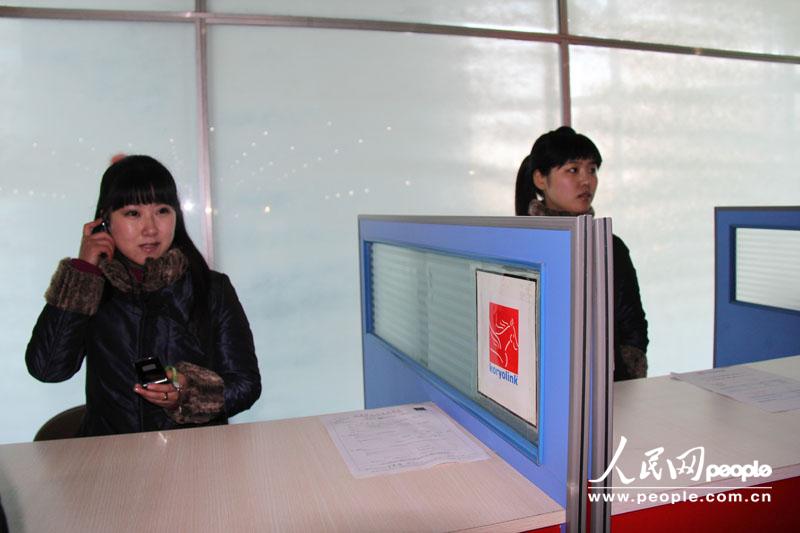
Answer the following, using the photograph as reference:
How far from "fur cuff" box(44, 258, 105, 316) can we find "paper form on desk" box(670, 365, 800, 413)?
150cm

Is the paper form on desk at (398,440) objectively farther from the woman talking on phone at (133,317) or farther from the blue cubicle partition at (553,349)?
the woman talking on phone at (133,317)

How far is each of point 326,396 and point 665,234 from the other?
2341 mm

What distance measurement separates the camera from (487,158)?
3371 millimetres

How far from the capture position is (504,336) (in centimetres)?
108

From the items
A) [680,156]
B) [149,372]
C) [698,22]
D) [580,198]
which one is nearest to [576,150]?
[580,198]

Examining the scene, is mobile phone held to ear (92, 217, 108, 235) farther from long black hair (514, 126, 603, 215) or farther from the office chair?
long black hair (514, 126, 603, 215)

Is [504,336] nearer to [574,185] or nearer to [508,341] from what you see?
[508,341]

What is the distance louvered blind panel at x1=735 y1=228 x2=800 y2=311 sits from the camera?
2049mm

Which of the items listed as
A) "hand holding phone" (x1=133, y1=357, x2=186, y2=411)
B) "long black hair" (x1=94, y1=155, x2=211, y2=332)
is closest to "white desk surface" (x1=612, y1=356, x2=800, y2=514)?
"hand holding phone" (x1=133, y1=357, x2=186, y2=411)

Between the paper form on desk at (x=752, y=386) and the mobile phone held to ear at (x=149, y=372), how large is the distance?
4.11 feet

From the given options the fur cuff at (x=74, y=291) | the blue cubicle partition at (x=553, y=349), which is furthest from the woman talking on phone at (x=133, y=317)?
the blue cubicle partition at (x=553, y=349)

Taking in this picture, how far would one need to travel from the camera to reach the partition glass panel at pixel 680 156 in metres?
3.60

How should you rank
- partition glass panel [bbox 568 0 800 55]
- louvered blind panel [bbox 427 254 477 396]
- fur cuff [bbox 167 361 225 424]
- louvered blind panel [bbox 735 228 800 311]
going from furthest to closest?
partition glass panel [bbox 568 0 800 55] < louvered blind panel [bbox 735 228 800 311] < fur cuff [bbox 167 361 225 424] < louvered blind panel [bbox 427 254 477 396]

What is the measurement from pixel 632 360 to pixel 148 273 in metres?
1.43
